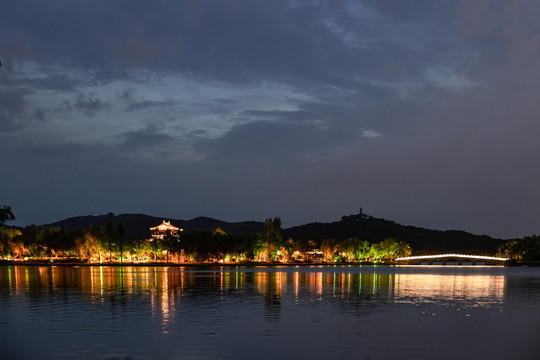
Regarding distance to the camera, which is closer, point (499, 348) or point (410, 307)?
point (499, 348)

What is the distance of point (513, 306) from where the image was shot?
57.8 m

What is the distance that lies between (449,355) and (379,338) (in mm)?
5615

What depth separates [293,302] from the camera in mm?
59031

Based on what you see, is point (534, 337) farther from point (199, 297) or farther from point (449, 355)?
point (199, 297)

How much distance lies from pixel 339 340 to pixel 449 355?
21.5 ft

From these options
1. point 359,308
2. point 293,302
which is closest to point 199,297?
point 293,302

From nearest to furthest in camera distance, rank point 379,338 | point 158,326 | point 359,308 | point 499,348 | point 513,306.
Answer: point 499,348 < point 379,338 < point 158,326 < point 359,308 < point 513,306

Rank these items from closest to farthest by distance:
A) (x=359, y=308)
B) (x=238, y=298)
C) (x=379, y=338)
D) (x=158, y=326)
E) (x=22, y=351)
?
(x=22, y=351) < (x=379, y=338) < (x=158, y=326) < (x=359, y=308) < (x=238, y=298)

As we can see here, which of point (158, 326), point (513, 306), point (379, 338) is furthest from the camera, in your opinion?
point (513, 306)

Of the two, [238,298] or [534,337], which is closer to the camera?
[534,337]

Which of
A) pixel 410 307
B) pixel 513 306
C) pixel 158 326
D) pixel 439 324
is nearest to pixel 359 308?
pixel 410 307

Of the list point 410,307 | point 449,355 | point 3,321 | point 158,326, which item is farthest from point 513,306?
point 3,321

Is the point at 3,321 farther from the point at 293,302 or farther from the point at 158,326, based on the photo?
the point at 293,302

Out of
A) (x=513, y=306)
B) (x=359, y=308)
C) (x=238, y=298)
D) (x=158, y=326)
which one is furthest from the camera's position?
(x=238, y=298)
